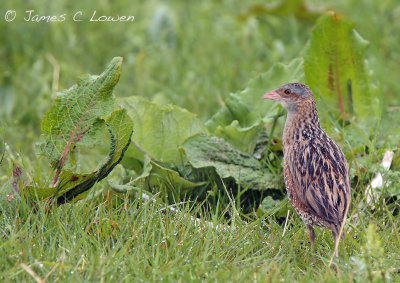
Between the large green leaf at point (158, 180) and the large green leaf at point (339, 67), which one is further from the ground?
the large green leaf at point (339, 67)

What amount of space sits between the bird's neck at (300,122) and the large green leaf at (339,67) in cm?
81

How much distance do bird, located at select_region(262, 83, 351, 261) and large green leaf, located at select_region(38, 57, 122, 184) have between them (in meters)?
1.33

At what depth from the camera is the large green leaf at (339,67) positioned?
5.44m

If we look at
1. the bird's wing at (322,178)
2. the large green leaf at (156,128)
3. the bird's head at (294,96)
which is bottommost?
the bird's wing at (322,178)

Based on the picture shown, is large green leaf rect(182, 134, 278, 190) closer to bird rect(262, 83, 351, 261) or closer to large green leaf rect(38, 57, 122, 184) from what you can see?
bird rect(262, 83, 351, 261)

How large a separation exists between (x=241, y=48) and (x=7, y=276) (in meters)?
5.55

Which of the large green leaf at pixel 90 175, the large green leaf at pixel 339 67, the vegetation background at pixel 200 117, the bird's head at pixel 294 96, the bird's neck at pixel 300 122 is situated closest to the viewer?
the vegetation background at pixel 200 117

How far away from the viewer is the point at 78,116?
4238 mm

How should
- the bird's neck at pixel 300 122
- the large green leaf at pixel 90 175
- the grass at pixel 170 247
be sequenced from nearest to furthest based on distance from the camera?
the grass at pixel 170 247, the large green leaf at pixel 90 175, the bird's neck at pixel 300 122

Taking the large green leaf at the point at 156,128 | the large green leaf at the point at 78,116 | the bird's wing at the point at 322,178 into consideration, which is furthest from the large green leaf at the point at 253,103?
the large green leaf at the point at 78,116

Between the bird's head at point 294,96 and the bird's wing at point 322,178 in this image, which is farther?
the bird's head at point 294,96

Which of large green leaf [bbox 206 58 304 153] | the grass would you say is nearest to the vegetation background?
the grass

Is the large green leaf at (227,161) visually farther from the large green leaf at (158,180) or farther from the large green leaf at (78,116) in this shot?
the large green leaf at (78,116)

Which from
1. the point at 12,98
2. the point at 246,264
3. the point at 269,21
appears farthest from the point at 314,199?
the point at 269,21
